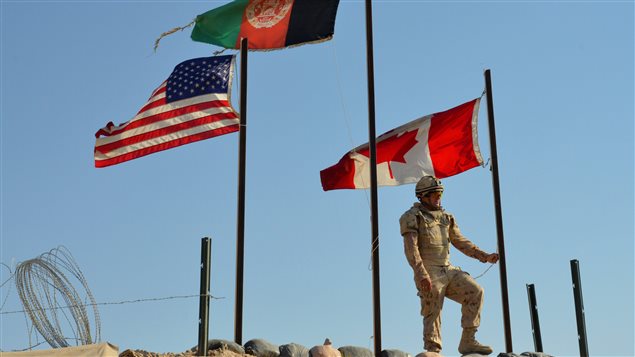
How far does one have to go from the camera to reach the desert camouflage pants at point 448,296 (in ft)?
43.5

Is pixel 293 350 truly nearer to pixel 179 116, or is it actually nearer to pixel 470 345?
pixel 470 345

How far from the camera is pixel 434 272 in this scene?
1348cm

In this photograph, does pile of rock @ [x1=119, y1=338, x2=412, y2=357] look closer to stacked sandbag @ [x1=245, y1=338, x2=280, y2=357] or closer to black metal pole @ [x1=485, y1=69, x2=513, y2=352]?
stacked sandbag @ [x1=245, y1=338, x2=280, y2=357]

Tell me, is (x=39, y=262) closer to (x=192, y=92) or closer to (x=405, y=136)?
(x=192, y=92)

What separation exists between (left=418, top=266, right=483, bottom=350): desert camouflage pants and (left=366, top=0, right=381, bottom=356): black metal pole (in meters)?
0.57

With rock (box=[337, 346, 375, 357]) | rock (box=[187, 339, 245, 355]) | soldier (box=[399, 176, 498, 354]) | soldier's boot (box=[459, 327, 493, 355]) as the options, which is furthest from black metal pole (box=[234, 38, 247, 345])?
soldier's boot (box=[459, 327, 493, 355])

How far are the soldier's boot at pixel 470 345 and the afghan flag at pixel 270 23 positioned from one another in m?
4.56

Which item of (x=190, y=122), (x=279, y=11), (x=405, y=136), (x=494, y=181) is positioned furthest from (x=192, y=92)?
(x=494, y=181)

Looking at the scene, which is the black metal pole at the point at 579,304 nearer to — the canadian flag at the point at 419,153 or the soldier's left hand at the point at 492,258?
the soldier's left hand at the point at 492,258

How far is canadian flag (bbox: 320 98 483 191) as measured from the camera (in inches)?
612

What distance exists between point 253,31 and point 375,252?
3841mm

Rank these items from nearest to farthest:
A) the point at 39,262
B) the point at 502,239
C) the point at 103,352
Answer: the point at 103,352 < the point at 39,262 < the point at 502,239

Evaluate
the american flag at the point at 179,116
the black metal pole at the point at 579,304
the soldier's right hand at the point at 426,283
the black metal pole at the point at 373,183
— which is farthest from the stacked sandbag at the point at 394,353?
the american flag at the point at 179,116

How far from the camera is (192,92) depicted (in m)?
15.5
